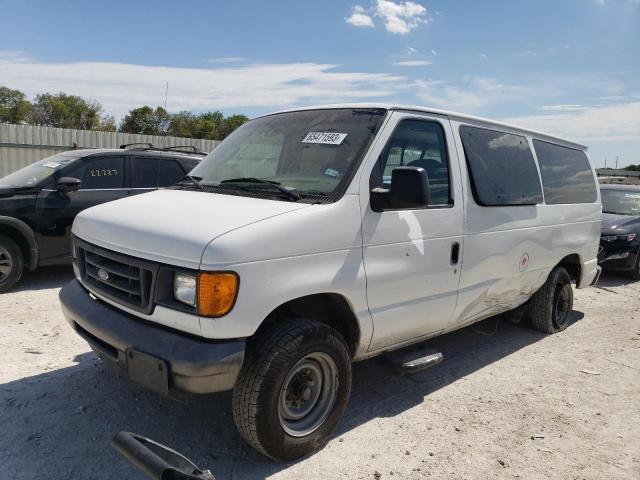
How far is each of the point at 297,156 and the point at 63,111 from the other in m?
70.1

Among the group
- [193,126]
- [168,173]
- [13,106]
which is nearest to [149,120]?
[193,126]

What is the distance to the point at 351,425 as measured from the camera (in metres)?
3.54

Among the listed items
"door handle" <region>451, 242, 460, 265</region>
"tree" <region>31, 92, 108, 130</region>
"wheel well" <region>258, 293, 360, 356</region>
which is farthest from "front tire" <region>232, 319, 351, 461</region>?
"tree" <region>31, 92, 108, 130</region>

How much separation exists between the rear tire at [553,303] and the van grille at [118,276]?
4.30 meters

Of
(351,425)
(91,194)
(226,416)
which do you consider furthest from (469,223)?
(91,194)

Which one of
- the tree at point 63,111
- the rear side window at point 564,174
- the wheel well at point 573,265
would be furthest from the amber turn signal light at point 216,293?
the tree at point 63,111

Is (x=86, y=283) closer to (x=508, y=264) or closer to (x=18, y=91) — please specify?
(x=508, y=264)

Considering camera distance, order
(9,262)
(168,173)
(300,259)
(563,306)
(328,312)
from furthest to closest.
→ (168,173) < (9,262) < (563,306) < (328,312) < (300,259)

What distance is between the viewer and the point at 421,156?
378 centimetres

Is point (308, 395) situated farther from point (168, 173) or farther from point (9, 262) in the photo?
point (168, 173)

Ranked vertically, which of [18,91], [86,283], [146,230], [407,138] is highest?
[18,91]

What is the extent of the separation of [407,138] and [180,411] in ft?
8.11

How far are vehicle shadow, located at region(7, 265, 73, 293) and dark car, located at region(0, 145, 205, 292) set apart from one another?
29 centimetres

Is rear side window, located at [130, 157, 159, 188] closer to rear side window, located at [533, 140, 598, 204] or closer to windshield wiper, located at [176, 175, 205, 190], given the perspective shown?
windshield wiper, located at [176, 175, 205, 190]
